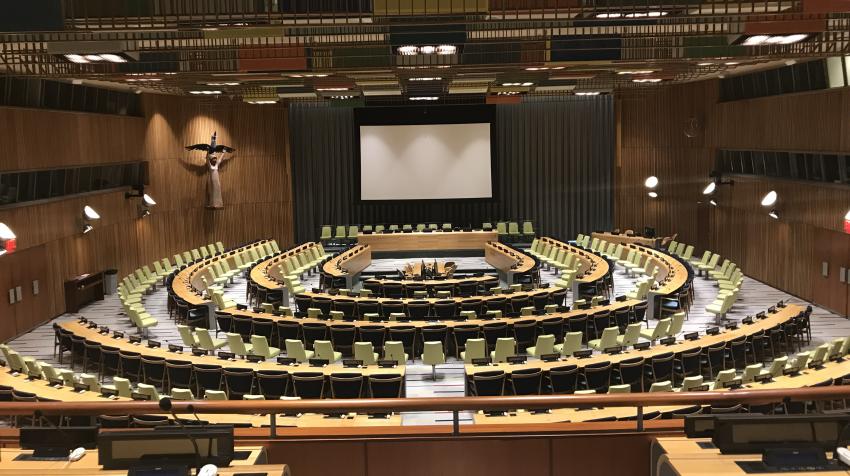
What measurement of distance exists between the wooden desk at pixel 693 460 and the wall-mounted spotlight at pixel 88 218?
2002 cm

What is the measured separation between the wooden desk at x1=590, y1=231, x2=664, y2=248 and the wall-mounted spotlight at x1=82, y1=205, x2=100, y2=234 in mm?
16581

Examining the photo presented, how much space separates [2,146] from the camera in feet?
57.8

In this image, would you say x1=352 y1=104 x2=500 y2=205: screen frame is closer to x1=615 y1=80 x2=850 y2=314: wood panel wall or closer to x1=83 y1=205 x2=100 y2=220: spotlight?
x1=615 y1=80 x2=850 y2=314: wood panel wall

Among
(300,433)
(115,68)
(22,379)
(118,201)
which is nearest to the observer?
(300,433)

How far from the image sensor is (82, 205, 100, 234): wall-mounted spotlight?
2141 cm

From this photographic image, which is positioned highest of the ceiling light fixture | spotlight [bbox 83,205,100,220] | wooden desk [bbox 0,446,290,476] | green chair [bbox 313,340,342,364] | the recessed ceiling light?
the recessed ceiling light

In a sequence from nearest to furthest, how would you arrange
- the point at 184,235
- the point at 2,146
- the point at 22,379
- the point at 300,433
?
the point at 300,433 → the point at 22,379 → the point at 2,146 → the point at 184,235

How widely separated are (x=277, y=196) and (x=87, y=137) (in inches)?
384

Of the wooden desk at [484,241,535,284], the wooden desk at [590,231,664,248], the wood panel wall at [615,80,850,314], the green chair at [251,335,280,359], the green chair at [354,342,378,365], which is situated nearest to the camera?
the green chair at [354,342,378,365]

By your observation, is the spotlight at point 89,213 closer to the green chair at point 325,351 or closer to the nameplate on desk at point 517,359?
the green chair at point 325,351

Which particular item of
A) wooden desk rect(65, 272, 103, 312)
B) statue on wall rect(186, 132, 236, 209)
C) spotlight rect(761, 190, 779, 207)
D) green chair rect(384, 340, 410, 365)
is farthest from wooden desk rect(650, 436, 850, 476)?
statue on wall rect(186, 132, 236, 209)

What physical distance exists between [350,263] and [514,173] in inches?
438

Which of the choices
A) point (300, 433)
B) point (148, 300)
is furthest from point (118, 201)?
point (300, 433)

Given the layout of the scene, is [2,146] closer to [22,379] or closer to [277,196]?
[22,379]
